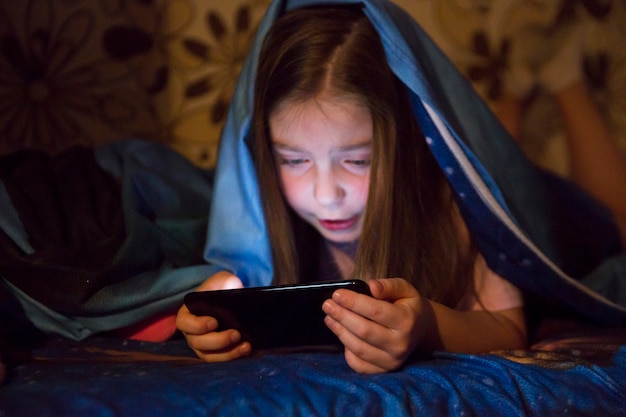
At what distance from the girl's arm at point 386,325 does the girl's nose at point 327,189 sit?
0.18m

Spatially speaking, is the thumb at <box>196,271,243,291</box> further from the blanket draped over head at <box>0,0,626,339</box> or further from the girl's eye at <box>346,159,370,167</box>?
the girl's eye at <box>346,159,370,167</box>

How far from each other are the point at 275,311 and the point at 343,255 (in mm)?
332

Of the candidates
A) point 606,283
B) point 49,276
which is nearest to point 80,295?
point 49,276

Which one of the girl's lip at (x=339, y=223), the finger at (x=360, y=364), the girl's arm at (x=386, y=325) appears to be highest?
the girl's lip at (x=339, y=223)

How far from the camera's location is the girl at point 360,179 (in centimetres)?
88

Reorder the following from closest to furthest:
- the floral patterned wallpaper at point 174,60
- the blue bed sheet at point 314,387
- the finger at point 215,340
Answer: the blue bed sheet at point 314,387 < the finger at point 215,340 < the floral patterned wallpaper at point 174,60

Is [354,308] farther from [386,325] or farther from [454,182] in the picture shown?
[454,182]

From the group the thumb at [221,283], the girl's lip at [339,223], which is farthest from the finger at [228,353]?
the girl's lip at [339,223]

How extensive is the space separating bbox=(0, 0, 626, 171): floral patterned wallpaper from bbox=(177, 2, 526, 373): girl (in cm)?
49

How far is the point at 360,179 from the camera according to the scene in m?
0.90

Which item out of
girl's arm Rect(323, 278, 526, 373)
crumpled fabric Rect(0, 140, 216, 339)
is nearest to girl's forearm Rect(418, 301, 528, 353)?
girl's arm Rect(323, 278, 526, 373)

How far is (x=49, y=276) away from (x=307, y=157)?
14.3 inches

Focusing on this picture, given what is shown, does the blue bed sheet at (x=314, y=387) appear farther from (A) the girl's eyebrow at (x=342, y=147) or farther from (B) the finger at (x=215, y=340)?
(A) the girl's eyebrow at (x=342, y=147)

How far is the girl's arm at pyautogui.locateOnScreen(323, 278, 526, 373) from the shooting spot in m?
0.67
